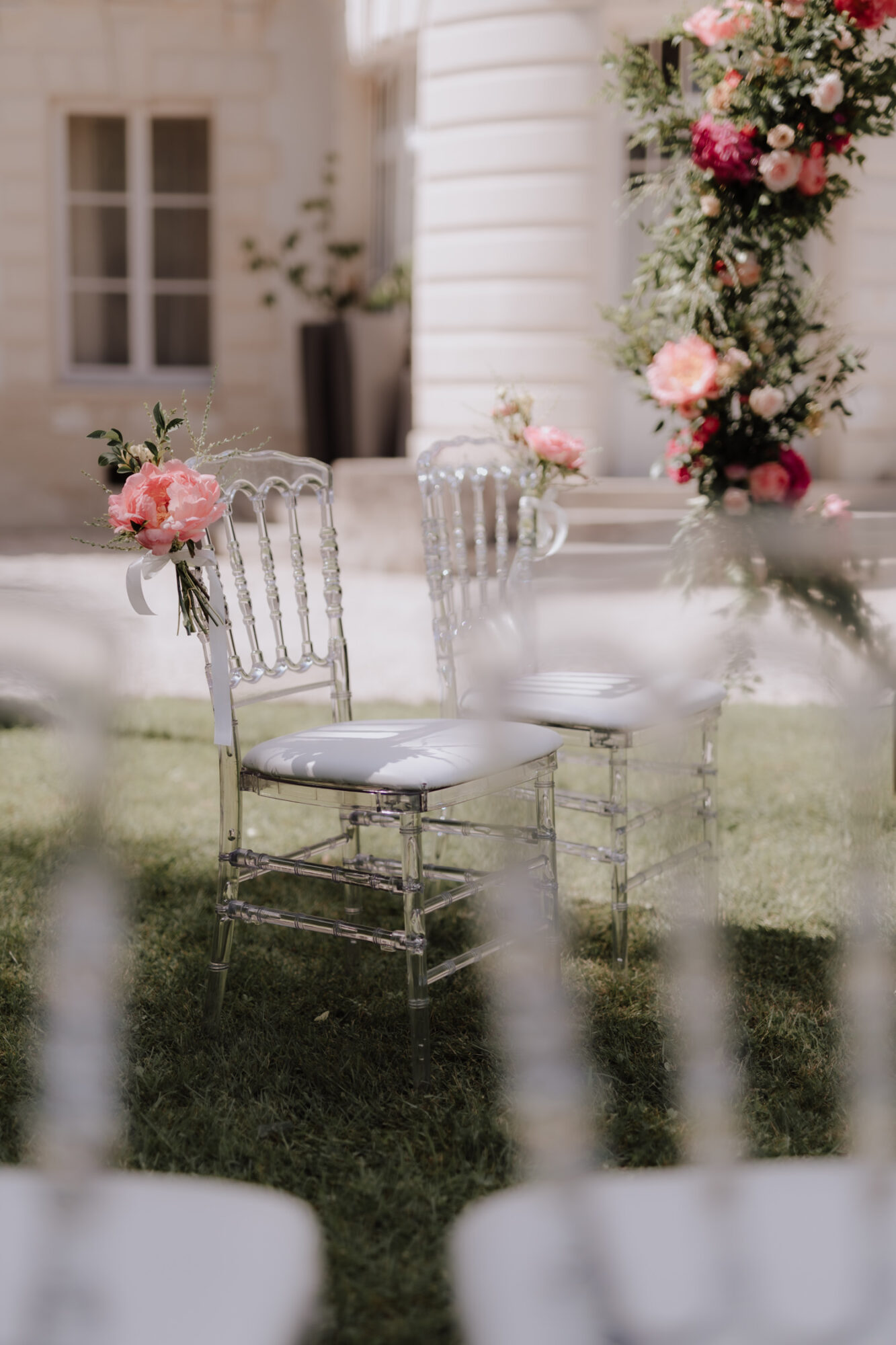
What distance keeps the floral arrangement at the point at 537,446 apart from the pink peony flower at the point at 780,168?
0.85 metres

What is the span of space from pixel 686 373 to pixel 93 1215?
9.78 feet

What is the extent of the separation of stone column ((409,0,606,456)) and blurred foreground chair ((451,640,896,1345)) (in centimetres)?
701

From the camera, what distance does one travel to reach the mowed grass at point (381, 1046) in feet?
6.21

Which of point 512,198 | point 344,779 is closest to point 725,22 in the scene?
point 344,779

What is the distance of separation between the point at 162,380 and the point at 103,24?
251 centimetres

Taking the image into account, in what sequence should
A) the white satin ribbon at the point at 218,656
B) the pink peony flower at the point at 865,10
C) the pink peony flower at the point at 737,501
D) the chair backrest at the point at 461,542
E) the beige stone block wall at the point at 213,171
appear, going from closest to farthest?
the white satin ribbon at the point at 218,656
the chair backrest at the point at 461,542
the pink peony flower at the point at 865,10
the pink peony flower at the point at 737,501
the beige stone block wall at the point at 213,171

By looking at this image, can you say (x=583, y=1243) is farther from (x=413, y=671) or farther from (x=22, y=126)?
(x=22, y=126)

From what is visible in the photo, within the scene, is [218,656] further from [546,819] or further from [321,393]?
[321,393]

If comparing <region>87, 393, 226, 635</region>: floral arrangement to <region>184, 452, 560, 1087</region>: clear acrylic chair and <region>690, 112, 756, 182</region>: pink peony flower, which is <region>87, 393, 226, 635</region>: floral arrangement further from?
<region>690, 112, 756, 182</region>: pink peony flower

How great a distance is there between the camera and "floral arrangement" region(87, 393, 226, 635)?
2.23 m

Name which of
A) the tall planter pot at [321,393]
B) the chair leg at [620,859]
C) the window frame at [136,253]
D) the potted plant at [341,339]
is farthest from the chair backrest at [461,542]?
the window frame at [136,253]

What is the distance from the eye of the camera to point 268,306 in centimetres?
1085

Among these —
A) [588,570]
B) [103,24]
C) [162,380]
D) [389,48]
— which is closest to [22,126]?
[103,24]

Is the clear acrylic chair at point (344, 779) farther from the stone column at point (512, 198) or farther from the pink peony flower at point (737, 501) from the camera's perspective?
the stone column at point (512, 198)
